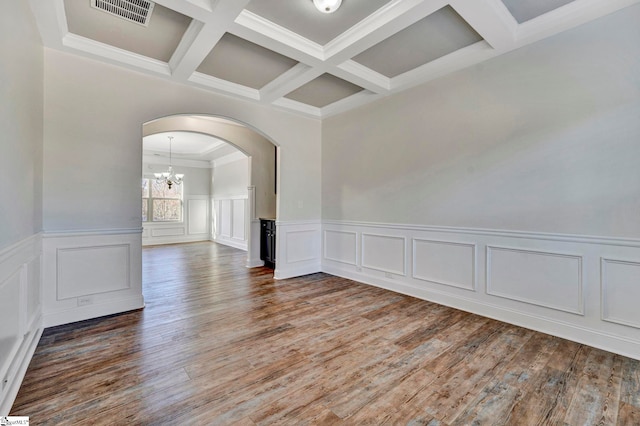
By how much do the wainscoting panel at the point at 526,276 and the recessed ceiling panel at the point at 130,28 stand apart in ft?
11.2

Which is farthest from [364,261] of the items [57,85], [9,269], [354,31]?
[57,85]

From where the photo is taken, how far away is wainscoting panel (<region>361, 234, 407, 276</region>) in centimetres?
409

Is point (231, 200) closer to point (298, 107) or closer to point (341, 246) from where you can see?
point (298, 107)

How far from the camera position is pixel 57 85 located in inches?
117

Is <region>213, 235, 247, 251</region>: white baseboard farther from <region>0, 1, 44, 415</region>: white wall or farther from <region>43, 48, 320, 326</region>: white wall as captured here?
<region>0, 1, 44, 415</region>: white wall

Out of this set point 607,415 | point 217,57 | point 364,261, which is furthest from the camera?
point 364,261

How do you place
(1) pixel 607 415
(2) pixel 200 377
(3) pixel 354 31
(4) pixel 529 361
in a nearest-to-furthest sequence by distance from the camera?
(1) pixel 607 415, (2) pixel 200 377, (4) pixel 529 361, (3) pixel 354 31

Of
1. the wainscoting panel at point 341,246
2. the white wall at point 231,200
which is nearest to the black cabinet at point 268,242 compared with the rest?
the wainscoting panel at point 341,246

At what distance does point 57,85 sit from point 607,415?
206 inches

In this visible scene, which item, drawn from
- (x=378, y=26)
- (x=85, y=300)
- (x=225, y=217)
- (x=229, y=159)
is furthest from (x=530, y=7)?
(x=225, y=217)

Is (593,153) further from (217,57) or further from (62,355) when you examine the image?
(62,355)

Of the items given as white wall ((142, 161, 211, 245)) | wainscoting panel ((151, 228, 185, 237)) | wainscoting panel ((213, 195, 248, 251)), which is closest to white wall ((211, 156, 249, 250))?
wainscoting panel ((213, 195, 248, 251))

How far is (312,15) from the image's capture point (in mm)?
2633

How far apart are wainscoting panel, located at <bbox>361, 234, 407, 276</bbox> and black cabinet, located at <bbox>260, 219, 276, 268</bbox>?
1862 millimetres
